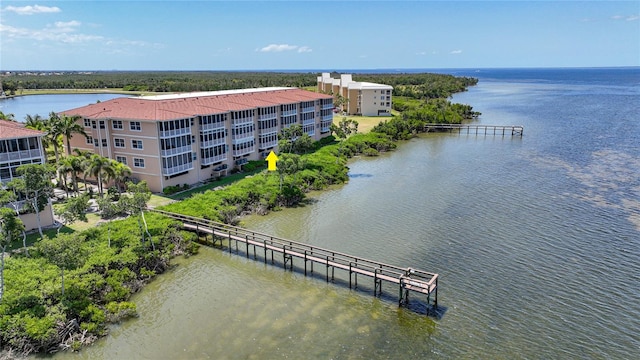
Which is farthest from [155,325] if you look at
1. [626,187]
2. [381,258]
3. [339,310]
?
[626,187]

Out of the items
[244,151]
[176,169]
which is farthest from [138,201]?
[244,151]

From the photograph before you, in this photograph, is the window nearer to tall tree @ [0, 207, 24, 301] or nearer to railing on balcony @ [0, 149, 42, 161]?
railing on balcony @ [0, 149, 42, 161]

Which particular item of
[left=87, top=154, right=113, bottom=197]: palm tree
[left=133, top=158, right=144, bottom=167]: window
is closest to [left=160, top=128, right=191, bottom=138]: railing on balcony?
[left=133, top=158, right=144, bottom=167]: window

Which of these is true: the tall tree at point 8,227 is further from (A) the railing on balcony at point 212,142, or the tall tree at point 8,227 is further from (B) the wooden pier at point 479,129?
(B) the wooden pier at point 479,129

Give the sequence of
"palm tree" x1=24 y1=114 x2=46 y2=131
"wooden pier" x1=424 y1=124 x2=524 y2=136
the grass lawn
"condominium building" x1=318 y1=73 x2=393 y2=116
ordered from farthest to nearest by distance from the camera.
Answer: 1. "condominium building" x1=318 y1=73 x2=393 y2=116
2. the grass lawn
3. "wooden pier" x1=424 y1=124 x2=524 y2=136
4. "palm tree" x1=24 y1=114 x2=46 y2=131

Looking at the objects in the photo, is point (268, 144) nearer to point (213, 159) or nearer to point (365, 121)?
point (213, 159)

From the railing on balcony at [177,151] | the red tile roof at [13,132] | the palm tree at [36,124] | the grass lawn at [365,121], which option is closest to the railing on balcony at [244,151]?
the railing on balcony at [177,151]
